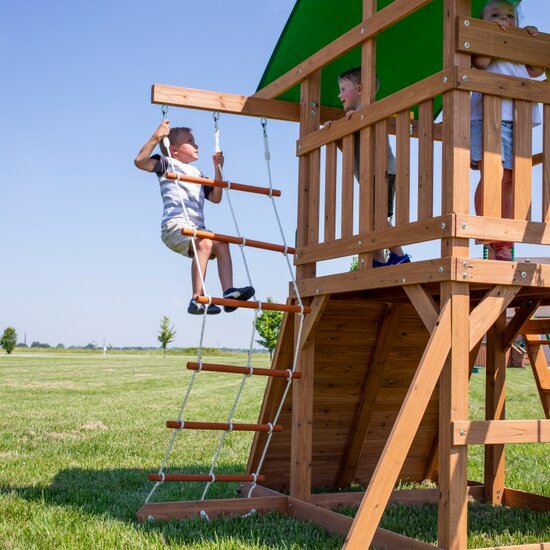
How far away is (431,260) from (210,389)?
48.1ft

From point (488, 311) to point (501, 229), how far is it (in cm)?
45

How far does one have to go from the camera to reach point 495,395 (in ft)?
20.1

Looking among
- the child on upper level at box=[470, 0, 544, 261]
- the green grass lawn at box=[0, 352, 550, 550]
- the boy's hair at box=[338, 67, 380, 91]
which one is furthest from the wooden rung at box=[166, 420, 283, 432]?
the boy's hair at box=[338, 67, 380, 91]

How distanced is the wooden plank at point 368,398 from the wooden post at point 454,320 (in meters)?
1.87

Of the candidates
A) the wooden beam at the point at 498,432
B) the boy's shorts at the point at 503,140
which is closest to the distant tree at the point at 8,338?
the boy's shorts at the point at 503,140

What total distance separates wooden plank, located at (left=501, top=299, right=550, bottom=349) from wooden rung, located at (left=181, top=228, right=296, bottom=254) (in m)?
1.73

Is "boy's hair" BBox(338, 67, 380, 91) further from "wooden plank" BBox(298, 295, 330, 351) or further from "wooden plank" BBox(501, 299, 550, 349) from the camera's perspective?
"wooden plank" BBox(501, 299, 550, 349)

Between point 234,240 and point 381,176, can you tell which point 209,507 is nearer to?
point 234,240

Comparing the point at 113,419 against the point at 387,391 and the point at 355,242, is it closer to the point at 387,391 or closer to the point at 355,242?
the point at 387,391

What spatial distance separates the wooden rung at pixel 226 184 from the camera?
532 cm

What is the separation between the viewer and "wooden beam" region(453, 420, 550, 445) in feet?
13.1

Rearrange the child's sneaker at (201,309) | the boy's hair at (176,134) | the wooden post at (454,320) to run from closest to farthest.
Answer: the wooden post at (454,320), the child's sneaker at (201,309), the boy's hair at (176,134)

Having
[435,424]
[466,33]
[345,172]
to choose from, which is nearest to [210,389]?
[435,424]

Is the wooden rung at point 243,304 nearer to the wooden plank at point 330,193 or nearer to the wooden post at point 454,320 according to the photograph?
the wooden plank at point 330,193
